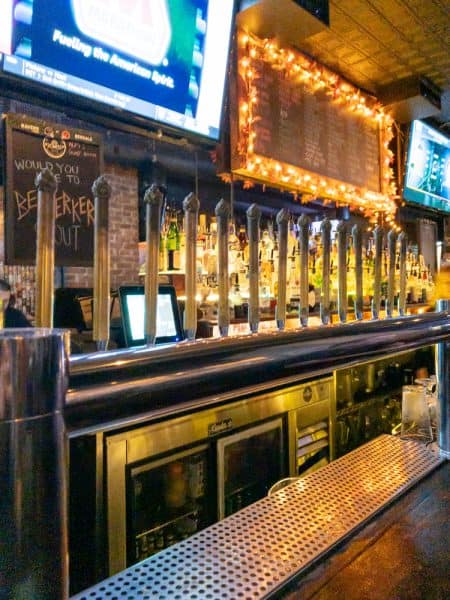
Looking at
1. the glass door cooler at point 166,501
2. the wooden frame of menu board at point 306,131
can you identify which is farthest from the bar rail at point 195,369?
the wooden frame of menu board at point 306,131

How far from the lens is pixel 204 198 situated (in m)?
4.43

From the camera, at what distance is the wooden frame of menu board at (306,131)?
11.4 feet

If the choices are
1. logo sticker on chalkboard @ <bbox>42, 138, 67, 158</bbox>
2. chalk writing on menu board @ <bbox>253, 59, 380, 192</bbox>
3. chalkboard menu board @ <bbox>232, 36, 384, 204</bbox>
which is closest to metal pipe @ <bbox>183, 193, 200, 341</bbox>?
logo sticker on chalkboard @ <bbox>42, 138, 67, 158</bbox>

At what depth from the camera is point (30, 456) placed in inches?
13.1

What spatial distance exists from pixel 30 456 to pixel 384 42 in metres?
4.50

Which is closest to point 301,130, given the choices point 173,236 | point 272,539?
point 173,236

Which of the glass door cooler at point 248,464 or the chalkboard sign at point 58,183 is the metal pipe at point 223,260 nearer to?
the glass door cooler at point 248,464

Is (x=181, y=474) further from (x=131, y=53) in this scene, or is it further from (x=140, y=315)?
(x=131, y=53)

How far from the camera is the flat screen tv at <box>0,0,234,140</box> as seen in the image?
2.05m

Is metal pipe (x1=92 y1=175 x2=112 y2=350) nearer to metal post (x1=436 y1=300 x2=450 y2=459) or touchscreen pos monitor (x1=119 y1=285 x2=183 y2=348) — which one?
metal post (x1=436 y1=300 x2=450 y2=459)

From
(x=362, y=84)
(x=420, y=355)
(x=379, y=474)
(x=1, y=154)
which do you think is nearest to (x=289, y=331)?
(x=379, y=474)

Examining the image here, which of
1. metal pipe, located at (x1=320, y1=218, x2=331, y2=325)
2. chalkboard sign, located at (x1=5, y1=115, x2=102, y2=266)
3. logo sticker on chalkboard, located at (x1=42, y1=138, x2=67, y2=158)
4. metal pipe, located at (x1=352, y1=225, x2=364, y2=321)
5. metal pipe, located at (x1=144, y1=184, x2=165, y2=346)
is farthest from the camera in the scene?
logo sticker on chalkboard, located at (x1=42, y1=138, x2=67, y2=158)

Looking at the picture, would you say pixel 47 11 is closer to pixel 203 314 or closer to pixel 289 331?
pixel 203 314

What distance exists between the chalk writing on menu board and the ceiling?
0.35 metres
